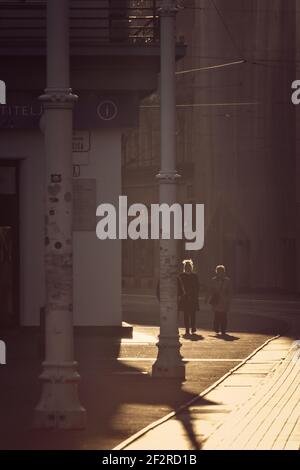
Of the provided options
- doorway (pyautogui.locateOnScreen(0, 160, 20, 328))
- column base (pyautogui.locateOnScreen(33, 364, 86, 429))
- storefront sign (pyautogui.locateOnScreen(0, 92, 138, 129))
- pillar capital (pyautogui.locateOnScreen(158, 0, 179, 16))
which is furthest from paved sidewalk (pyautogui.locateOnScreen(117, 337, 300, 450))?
doorway (pyautogui.locateOnScreen(0, 160, 20, 328))

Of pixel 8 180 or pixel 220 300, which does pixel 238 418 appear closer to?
pixel 8 180

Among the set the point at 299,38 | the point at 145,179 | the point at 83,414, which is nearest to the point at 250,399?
the point at 83,414

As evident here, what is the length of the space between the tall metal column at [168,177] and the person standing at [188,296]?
10389 millimetres

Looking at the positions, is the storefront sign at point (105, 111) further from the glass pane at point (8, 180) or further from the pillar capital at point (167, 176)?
the pillar capital at point (167, 176)

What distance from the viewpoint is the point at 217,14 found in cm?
5925

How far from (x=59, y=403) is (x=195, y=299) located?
17.5 metres

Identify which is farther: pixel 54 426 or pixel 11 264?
pixel 11 264

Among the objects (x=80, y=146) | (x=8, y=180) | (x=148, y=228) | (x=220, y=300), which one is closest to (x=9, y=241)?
(x=8, y=180)

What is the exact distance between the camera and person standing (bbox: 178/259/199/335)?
103 ft

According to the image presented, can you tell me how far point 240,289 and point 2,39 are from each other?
31.9 metres

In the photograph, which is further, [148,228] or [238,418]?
[148,228]

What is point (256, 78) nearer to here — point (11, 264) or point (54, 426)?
point (11, 264)

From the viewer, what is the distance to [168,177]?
20.7m

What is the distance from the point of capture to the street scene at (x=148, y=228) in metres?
14.1
